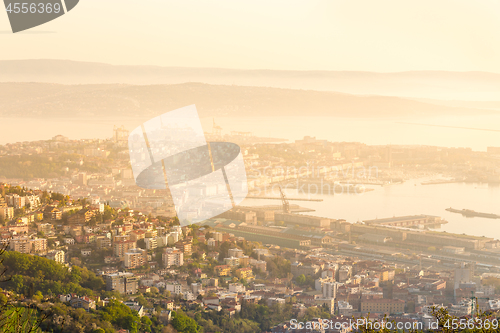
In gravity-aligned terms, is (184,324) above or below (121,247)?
below

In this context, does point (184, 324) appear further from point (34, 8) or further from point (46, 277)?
point (34, 8)

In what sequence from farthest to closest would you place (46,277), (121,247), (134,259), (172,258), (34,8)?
(121,247)
(172,258)
(134,259)
(46,277)
(34,8)

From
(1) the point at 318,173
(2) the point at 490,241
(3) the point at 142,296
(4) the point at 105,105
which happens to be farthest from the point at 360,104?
(3) the point at 142,296

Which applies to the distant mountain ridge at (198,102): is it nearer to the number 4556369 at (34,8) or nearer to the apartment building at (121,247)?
the apartment building at (121,247)

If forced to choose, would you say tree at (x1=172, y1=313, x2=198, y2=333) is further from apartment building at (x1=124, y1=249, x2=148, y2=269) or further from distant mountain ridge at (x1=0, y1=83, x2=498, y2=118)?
distant mountain ridge at (x1=0, y1=83, x2=498, y2=118)

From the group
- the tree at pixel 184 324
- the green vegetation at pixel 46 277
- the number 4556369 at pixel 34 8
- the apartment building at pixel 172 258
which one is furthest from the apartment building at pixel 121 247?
the number 4556369 at pixel 34 8

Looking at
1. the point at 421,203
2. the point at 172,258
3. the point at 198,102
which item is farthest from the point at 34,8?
the point at 198,102

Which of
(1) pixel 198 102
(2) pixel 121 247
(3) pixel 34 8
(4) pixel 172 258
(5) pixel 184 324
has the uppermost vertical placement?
(1) pixel 198 102
